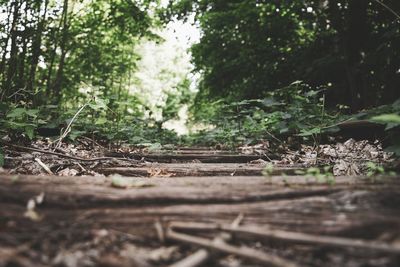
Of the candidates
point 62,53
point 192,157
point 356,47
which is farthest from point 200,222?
point 62,53

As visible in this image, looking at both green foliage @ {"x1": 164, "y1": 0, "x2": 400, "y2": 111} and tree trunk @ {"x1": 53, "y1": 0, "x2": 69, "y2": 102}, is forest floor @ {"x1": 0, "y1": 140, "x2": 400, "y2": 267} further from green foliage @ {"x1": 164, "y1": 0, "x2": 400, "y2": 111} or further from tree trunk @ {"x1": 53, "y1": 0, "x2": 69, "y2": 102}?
tree trunk @ {"x1": 53, "y1": 0, "x2": 69, "y2": 102}

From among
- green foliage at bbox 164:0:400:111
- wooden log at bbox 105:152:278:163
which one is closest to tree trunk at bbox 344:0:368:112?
green foliage at bbox 164:0:400:111

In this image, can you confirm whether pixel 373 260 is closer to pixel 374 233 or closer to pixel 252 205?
pixel 374 233

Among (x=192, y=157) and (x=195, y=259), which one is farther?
(x=192, y=157)

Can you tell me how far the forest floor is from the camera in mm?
1299

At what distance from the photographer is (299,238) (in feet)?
4.47

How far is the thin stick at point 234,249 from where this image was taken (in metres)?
1.23

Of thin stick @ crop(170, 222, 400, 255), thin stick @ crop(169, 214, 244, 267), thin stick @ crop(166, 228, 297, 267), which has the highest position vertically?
thin stick @ crop(170, 222, 400, 255)

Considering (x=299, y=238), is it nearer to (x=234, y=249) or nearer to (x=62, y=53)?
(x=234, y=249)

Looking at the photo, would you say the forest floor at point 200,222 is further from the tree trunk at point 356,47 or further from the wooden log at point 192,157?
the tree trunk at point 356,47

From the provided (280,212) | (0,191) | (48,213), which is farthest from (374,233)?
(0,191)

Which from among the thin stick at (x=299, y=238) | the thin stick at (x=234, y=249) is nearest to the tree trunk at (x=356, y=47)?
the thin stick at (x=299, y=238)

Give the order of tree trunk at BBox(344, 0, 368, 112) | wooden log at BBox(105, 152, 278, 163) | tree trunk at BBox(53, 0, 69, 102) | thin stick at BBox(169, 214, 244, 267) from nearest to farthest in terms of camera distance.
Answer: thin stick at BBox(169, 214, 244, 267), wooden log at BBox(105, 152, 278, 163), tree trunk at BBox(344, 0, 368, 112), tree trunk at BBox(53, 0, 69, 102)

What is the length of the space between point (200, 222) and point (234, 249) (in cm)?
26
